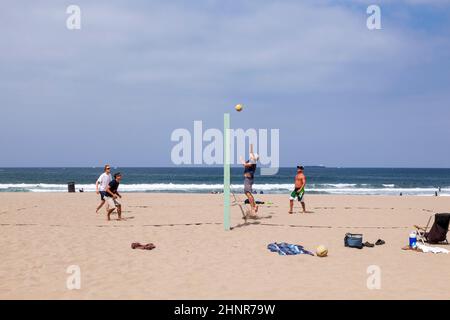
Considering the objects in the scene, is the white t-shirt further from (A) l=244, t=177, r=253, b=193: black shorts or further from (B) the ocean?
(B) the ocean

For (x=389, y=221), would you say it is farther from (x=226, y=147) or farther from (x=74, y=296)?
(x=74, y=296)

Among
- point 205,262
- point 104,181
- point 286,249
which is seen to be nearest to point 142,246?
point 205,262

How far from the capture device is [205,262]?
772 centimetres

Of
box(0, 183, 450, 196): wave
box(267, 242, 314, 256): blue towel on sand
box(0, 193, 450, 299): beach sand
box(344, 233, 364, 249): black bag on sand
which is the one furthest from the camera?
box(0, 183, 450, 196): wave

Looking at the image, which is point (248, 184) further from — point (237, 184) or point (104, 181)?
point (237, 184)

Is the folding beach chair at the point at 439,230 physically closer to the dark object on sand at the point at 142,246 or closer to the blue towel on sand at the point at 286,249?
the blue towel on sand at the point at 286,249

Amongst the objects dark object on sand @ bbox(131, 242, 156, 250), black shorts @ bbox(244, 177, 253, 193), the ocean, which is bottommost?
the ocean

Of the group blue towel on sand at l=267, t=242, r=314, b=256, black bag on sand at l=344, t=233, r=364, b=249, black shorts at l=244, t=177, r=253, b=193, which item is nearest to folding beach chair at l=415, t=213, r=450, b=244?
black bag on sand at l=344, t=233, r=364, b=249

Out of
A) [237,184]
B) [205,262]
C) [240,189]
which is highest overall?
[205,262]

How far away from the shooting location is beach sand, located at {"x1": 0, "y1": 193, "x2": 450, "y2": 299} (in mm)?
5941

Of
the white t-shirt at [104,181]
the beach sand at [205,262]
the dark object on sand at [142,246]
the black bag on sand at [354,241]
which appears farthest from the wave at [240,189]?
the dark object on sand at [142,246]

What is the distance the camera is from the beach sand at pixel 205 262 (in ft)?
19.5

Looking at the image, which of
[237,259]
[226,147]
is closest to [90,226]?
[226,147]
